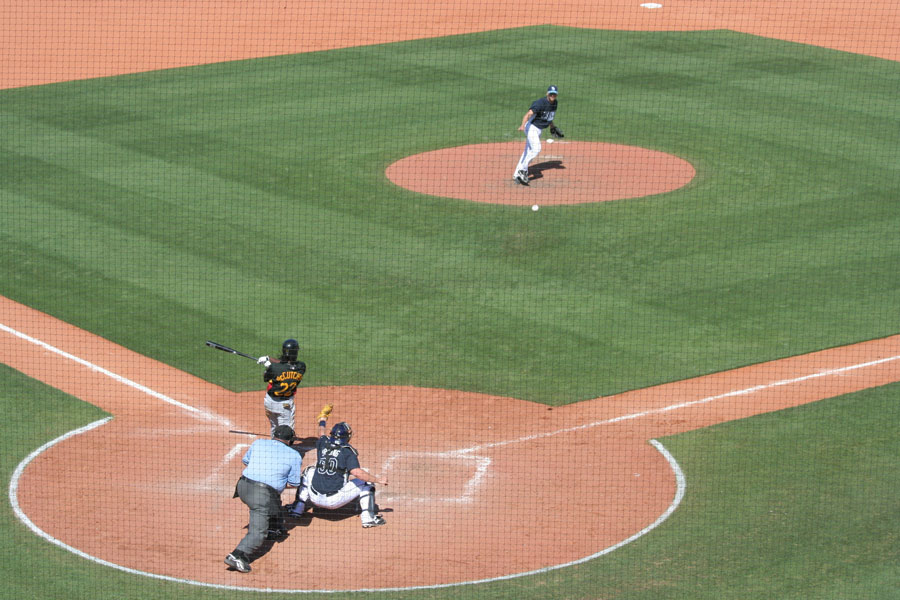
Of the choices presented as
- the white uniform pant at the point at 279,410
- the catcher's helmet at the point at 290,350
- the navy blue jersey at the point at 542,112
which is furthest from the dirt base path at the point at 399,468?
the navy blue jersey at the point at 542,112

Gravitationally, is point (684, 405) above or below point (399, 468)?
below

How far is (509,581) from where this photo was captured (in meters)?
11.0

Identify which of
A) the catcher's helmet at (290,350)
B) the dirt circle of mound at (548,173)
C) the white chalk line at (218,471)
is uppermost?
the catcher's helmet at (290,350)

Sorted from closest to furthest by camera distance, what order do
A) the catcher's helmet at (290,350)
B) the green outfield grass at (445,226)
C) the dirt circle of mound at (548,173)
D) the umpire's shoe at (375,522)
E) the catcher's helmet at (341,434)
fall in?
the umpire's shoe at (375,522) < the catcher's helmet at (341,434) < the catcher's helmet at (290,350) < the green outfield grass at (445,226) < the dirt circle of mound at (548,173)

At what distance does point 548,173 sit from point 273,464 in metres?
12.8

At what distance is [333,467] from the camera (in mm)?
11922

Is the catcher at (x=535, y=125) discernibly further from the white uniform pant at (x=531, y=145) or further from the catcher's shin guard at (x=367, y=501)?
the catcher's shin guard at (x=367, y=501)

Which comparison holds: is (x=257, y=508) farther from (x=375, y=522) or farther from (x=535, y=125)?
(x=535, y=125)

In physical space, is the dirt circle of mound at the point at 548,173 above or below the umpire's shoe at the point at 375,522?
below

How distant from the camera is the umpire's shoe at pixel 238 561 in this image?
11125 millimetres

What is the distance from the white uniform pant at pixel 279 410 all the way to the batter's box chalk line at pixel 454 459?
43.7 inches

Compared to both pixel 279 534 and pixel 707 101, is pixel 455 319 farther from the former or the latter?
pixel 707 101

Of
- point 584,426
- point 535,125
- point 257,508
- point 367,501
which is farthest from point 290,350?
point 535,125

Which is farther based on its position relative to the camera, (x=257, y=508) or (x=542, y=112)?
(x=542, y=112)
